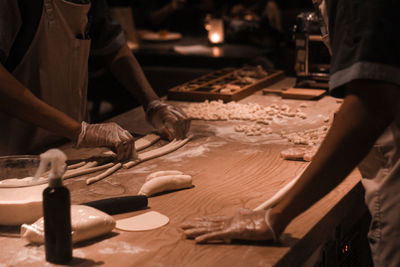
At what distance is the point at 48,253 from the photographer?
131cm

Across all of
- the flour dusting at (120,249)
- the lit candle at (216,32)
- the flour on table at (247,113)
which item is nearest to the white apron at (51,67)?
the flour on table at (247,113)

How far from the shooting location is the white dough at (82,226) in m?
1.40

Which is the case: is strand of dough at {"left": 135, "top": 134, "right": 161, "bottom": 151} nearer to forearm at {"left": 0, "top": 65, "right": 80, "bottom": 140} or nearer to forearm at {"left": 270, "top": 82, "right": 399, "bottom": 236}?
forearm at {"left": 0, "top": 65, "right": 80, "bottom": 140}

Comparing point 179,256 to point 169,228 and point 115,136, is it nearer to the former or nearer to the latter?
point 169,228

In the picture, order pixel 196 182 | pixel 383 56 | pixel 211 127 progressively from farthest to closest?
1. pixel 211 127
2. pixel 196 182
3. pixel 383 56

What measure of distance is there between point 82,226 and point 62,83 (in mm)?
1289

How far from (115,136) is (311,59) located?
1.69 m

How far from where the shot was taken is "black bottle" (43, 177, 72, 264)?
1.25 m

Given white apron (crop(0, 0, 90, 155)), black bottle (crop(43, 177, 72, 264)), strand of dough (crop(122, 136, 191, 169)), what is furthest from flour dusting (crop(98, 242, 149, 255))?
white apron (crop(0, 0, 90, 155))

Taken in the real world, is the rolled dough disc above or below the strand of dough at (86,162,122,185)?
below

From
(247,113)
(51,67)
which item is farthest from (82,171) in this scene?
(247,113)

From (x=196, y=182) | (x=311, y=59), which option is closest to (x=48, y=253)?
(x=196, y=182)

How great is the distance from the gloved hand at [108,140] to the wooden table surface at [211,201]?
9cm

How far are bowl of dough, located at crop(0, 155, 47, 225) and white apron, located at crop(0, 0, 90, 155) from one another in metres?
0.80
